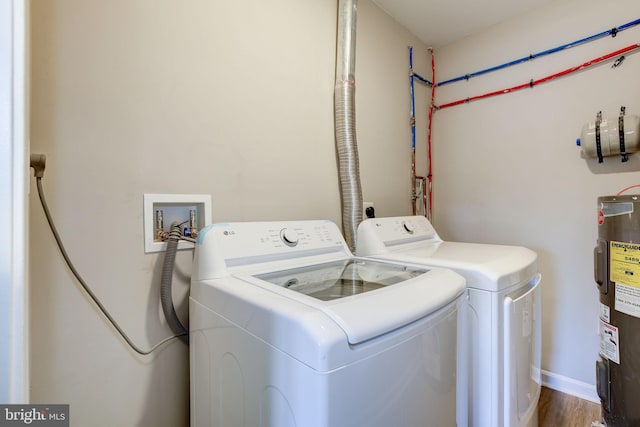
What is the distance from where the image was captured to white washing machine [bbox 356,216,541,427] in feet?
3.23

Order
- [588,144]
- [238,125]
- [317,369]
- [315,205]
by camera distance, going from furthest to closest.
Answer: [588,144] → [315,205] → [238,125] → [317,369]

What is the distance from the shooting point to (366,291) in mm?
835

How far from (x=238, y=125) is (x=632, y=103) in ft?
6.88

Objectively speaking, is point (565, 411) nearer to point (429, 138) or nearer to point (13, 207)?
point (429, 138)

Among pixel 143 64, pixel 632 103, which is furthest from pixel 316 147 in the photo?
pixel 632 103

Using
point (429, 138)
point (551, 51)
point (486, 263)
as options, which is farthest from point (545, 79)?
point (486, 263)

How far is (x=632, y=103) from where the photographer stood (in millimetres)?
1610

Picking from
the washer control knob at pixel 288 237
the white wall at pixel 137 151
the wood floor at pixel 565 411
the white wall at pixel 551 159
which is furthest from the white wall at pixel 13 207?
the white wall at pixel 551 159

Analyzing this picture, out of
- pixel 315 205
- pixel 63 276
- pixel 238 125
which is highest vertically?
pixel 238 125

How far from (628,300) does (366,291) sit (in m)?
1.22

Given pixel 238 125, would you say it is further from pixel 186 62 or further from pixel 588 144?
pixel 588 144

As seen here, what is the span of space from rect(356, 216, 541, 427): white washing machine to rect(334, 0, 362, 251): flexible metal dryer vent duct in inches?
16.2

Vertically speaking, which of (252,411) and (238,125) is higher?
(238,125)

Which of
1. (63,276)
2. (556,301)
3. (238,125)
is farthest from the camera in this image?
(556,301)
